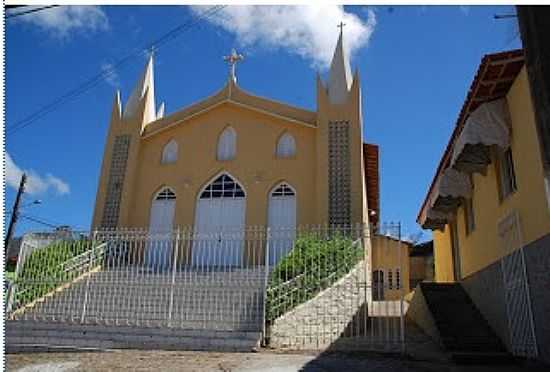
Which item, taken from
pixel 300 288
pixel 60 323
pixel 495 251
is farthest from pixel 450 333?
pixel 60 323

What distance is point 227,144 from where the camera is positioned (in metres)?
20.0

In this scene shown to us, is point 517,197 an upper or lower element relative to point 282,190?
lower

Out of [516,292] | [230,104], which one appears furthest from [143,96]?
[516,292]

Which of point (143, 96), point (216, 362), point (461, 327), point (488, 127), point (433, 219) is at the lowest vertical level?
point (216, 362)

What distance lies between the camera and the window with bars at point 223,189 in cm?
1895

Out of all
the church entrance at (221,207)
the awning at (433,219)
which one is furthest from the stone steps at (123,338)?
the church entrance at (221,207)

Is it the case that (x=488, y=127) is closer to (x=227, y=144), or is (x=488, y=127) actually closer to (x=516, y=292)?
(x=516, y=292)

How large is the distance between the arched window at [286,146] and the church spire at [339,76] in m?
2.21

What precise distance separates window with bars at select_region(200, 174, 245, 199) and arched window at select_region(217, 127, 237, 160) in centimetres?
92

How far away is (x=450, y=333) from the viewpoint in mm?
9500

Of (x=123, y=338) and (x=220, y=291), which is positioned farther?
(x=220, y=291)

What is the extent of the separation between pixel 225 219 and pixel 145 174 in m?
4.12

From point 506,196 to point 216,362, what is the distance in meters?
5.93

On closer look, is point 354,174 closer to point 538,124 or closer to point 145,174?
point 145,174
